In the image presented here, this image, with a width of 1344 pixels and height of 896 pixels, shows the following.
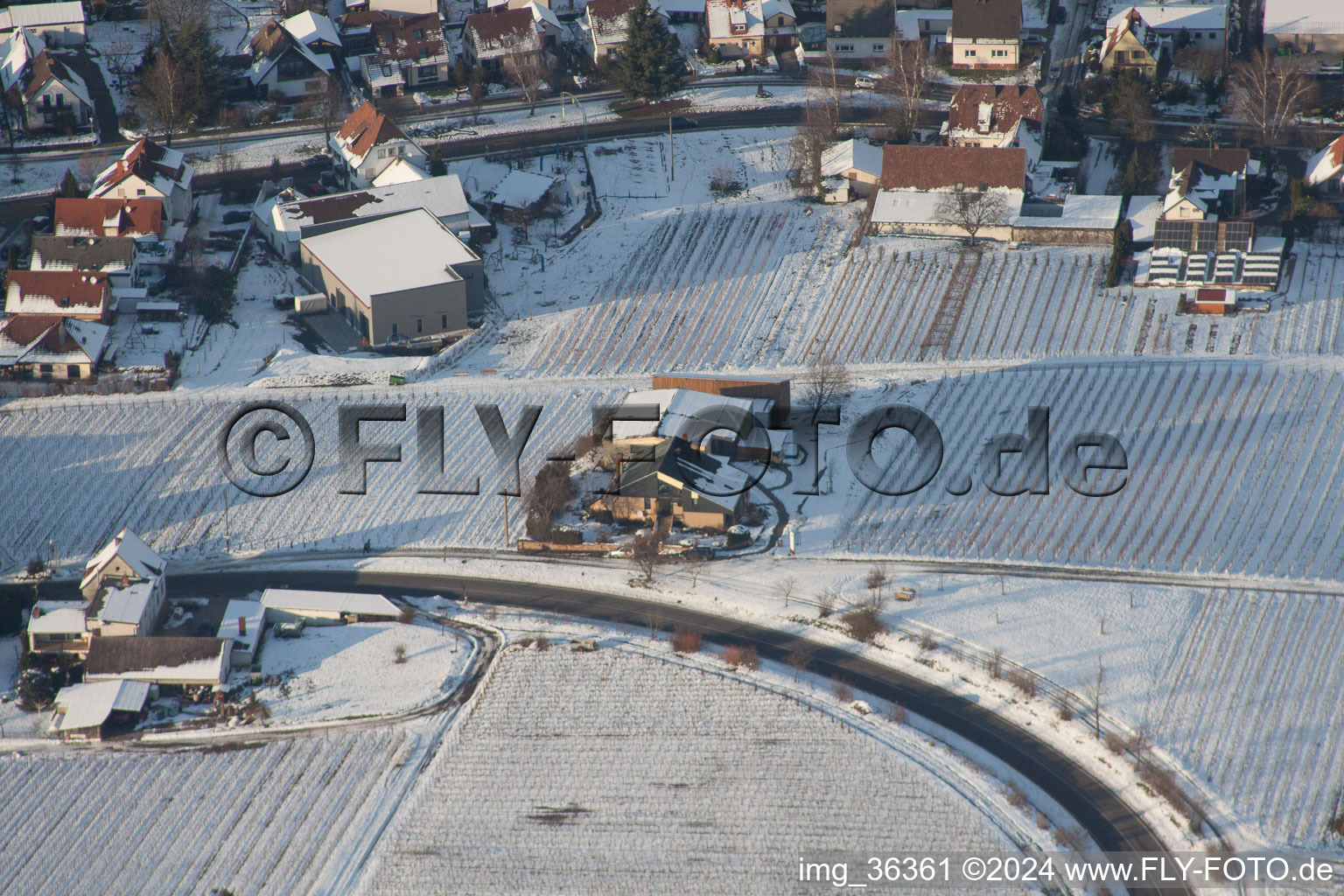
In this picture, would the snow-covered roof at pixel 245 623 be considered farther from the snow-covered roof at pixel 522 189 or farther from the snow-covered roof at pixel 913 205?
the snow-covered roof at pixel 913 205

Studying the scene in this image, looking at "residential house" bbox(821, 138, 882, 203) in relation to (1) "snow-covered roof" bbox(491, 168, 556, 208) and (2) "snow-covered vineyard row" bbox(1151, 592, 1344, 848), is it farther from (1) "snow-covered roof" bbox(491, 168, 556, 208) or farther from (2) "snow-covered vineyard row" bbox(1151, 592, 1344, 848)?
(2) "snow-covered vineyard row" bbox(1151, 592, 1344, 848)

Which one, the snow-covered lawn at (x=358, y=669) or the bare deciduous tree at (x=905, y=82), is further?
the bare deciduous tree at (x=905, y=82)

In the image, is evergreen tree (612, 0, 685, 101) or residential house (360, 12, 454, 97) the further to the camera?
residential house (360, 12, 454, 97)

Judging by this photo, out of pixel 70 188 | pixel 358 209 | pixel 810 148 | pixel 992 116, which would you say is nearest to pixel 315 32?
pixel 70 188

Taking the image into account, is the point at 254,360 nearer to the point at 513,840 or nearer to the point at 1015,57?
the point at 513,840

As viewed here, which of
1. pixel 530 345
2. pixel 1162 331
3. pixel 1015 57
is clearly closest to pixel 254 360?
pixel 530 345

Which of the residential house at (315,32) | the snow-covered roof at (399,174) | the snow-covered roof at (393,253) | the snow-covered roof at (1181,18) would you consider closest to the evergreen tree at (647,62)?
the snow-covered roof at (399,174)

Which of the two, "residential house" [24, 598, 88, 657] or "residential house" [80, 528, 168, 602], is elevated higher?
"residential house" [80, 528, 168, 602]

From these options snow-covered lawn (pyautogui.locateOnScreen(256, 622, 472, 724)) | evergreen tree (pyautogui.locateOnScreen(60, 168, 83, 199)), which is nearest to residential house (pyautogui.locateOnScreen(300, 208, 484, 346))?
evergreen tree (pyautogui.locateOnScreen(60, 168, 83, 199))
